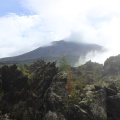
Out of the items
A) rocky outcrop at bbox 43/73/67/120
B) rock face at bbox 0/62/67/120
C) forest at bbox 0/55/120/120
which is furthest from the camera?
rock face at bbox 0/62/67/120

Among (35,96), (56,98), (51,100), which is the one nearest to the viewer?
(51,100)

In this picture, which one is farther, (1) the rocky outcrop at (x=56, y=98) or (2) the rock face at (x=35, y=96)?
(2) the rock face at (x=35, y=96)

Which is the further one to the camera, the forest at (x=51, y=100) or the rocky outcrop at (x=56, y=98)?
the forest at (x=51, y=100)

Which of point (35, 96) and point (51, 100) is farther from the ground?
point (35, 96)

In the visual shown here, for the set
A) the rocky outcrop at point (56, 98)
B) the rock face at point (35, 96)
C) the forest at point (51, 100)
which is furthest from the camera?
the rock face at point (35, 96)

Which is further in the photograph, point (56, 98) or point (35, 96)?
point (35, 96)

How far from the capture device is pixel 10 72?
135 m

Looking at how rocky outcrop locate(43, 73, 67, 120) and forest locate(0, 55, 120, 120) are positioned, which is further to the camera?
forest locate(0, 55, 120, 120)

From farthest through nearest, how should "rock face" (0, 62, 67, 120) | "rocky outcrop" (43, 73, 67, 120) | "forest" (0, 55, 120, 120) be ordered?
"rock face" (0, 62, 67, 120) → "forest" (0, 55, 120, 120) → "rocky outcrop" (43, 73, 67, 120)

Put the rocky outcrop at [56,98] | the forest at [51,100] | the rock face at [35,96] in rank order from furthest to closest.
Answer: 1. the rock face at [35,96]
2. the forest at [51,100]
3. the rocky outcrop at [56,98]

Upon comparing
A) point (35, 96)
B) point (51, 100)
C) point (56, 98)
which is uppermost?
point (35, 96)

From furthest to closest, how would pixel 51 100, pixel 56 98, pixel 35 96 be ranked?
pixel 35 96
pixel 56 98
pixel 51 100

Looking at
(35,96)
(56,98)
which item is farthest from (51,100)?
(35,96)

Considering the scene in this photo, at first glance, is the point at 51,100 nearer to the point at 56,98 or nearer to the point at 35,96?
the point at 56,98
